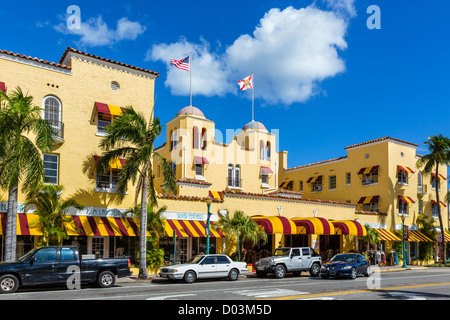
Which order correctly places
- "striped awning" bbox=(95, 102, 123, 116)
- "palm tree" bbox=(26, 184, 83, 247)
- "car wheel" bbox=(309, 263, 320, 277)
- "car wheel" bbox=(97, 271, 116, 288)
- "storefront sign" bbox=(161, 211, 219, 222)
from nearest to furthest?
1. "car wheel" bbox=(97, 271, 116, 288)
2. "palm tree" bbox=(26, 184, 83, 247)
3. "car wheel" bbox=(309, 263, 320, 277)
4. "striped awning" bbox=(95, 102, 123, 116)
5. "storefront sign" bbox=(161, 211, 219, 222)

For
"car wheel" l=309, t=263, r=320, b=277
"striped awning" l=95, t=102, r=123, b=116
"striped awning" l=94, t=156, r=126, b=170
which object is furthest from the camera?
"striped awning" l=95, t=102, r=123, b=116

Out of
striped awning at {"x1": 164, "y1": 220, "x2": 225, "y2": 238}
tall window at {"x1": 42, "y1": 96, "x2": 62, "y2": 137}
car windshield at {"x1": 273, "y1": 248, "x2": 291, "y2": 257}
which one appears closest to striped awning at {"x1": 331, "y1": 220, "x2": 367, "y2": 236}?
car windshield at {"x1": 273, "y1": 248, "x2": 291, "y2": 257}

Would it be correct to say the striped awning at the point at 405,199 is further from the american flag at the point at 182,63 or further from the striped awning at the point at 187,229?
the american flag at the point at 182,63

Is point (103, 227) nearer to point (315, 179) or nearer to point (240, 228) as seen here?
point (240, 228)

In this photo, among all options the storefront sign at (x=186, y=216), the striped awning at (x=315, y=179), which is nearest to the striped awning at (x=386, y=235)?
the striped awning at (x=315, y=179)

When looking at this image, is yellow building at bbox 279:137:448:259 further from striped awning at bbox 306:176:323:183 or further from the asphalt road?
the asphalt road

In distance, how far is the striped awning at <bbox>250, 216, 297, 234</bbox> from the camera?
96.6 feet

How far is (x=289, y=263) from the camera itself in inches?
982

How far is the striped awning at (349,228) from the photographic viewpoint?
33.9 m

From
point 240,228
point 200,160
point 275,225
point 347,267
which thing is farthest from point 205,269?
point 200,160

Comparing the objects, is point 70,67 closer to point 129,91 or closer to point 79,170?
point 129,91

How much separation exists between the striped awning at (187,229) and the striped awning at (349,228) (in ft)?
34.8

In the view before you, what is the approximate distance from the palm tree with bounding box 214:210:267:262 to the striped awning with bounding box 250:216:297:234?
1.55 feet

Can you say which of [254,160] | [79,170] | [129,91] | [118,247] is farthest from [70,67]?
[254,160]
